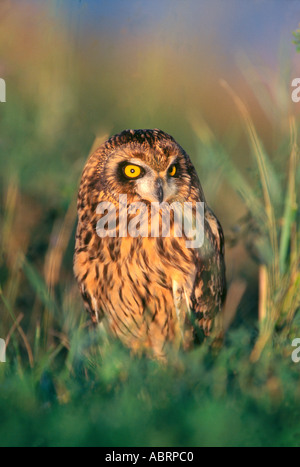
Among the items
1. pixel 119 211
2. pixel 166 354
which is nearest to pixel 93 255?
pixel 119 211

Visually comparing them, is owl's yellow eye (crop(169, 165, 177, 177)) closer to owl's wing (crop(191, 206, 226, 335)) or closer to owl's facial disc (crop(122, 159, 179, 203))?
owl's facial disc (crop(122, 159, 179, 203))

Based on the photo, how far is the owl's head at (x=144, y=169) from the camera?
216 centimetres

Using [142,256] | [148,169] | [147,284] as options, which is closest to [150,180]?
[148,169]

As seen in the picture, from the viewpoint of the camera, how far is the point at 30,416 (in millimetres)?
1598

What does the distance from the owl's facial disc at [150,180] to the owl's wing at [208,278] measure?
10.5 inches

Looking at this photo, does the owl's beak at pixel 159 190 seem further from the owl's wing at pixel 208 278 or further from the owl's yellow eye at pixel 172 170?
the owl's wing at pixel 208 278

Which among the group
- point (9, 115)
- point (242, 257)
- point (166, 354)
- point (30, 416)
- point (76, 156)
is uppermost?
point (9, 115)

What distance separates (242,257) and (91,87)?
3.76 feet

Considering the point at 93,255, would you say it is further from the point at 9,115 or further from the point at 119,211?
the point at 9,115

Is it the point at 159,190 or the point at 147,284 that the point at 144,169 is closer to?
the point at 159,190

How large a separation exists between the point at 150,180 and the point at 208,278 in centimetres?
53

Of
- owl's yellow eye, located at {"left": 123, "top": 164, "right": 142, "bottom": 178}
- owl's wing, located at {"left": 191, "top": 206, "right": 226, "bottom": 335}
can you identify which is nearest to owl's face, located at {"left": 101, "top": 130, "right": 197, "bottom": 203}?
owl's yellow eye, located at {"left": 123, "top": 164, "right": 142, "bottom": 178}

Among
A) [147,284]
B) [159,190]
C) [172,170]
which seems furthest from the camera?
[147,284]

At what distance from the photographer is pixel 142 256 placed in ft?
7.70
